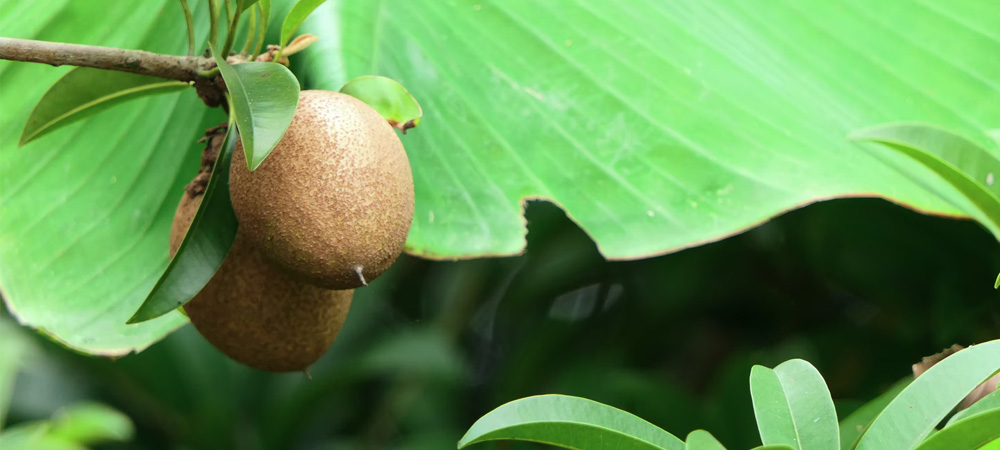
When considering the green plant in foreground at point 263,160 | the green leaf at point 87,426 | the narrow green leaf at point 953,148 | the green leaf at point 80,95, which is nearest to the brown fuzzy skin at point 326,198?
the green plant in foreground at point 263,160

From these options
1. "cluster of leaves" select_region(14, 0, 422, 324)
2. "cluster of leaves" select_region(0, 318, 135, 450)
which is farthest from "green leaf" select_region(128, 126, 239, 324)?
"cluster of leaves" select_region(0, 318, 135, 450)

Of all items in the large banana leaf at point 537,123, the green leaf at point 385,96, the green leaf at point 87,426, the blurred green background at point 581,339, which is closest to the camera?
the green leaf at point 385,96

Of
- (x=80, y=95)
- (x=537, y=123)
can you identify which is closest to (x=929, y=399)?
(x=537, y=123)

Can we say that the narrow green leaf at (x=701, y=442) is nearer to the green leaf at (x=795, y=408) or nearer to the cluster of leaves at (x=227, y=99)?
the green leaf at (x=795, y=408)

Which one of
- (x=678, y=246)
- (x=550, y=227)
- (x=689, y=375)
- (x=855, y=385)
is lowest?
(x=689, y=375)

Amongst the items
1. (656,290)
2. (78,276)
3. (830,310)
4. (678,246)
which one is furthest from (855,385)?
(78,276)

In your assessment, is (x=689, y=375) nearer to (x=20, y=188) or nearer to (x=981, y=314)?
(x=981, y=314)
